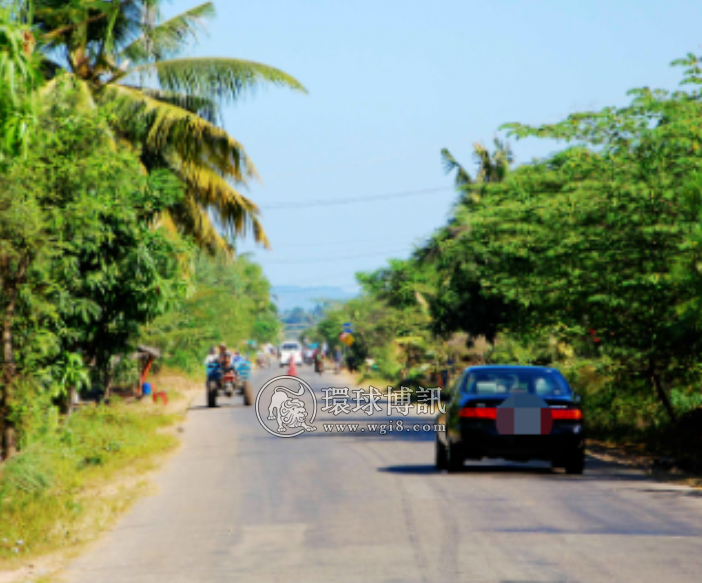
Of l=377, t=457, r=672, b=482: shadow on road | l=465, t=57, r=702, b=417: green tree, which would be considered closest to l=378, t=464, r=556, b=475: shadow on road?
l=377, t=457, r=672, b=482: shadow on road

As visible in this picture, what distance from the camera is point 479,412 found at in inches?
599

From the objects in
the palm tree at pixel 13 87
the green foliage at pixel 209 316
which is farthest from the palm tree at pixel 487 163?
the palm tree at pixel 13 87

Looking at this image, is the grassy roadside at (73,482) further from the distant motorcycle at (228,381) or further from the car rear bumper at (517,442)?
the distant motorcycle at (228,381)

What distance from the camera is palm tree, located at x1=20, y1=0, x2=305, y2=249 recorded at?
75.7 feet

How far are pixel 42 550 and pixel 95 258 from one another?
20.6ft

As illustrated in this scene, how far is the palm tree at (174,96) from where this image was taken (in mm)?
23078

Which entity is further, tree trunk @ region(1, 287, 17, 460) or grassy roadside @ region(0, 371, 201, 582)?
tree trunk @ region(1, 287, 17, 460)

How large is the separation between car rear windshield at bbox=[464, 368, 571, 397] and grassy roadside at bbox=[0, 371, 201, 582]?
464cm

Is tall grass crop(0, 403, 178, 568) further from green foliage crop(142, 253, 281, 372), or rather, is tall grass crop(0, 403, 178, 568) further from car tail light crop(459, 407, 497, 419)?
car tail light crop(459, 407, 497, 419)

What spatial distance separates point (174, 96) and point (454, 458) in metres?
11.5

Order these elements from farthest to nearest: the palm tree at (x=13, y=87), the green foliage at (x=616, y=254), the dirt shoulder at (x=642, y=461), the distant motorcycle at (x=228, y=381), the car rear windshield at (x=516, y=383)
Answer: the distant motorcycle at (x=228, y=381), the green foliage at (x=616, y=254), the dirt shoulder at (x=642, y=461), the car rear windshield at (x=516, y=383), the palm tree at (x=13, y=87)

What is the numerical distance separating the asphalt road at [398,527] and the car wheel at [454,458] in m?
0.22

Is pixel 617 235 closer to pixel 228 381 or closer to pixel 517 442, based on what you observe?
pixel 517 442

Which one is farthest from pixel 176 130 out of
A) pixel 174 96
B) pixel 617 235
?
pixel 617 235
